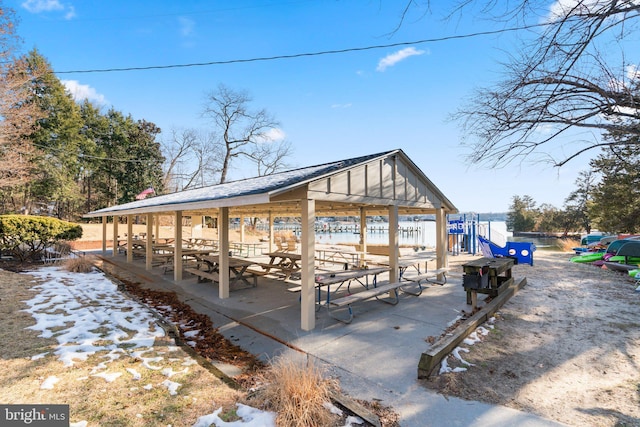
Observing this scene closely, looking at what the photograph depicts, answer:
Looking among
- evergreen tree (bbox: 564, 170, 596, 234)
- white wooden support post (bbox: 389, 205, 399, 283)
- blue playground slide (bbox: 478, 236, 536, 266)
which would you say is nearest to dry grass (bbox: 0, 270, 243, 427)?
white wooden support post (bbox: 389, 205, 399, 283)

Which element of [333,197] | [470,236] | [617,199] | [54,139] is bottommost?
[470,236]

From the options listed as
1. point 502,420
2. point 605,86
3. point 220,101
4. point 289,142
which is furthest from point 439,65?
point 220,101

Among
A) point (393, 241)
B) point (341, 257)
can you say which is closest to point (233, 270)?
point (393, 241)

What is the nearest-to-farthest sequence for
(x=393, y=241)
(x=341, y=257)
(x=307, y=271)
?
1. (x=307, y=271)
2. (x=393, y=241)
3. (x=341, y=257)

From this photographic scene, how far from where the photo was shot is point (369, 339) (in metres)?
4.61

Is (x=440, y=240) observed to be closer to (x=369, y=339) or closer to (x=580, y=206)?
(x=369, y=339)

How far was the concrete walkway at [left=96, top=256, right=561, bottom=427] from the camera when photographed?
2.80m

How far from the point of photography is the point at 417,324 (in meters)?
5.26

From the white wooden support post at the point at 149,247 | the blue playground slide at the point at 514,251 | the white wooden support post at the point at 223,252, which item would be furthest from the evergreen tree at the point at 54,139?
the blue playground slide at the point at 514,251

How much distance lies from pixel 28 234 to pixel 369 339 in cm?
1288

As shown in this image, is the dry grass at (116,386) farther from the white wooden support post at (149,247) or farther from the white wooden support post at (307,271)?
the white wooden support post at (149,247)

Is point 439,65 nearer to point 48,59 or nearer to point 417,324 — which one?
point 417,324

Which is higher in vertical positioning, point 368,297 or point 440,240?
point 440,240

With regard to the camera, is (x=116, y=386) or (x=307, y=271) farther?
(x=307, y=271)
